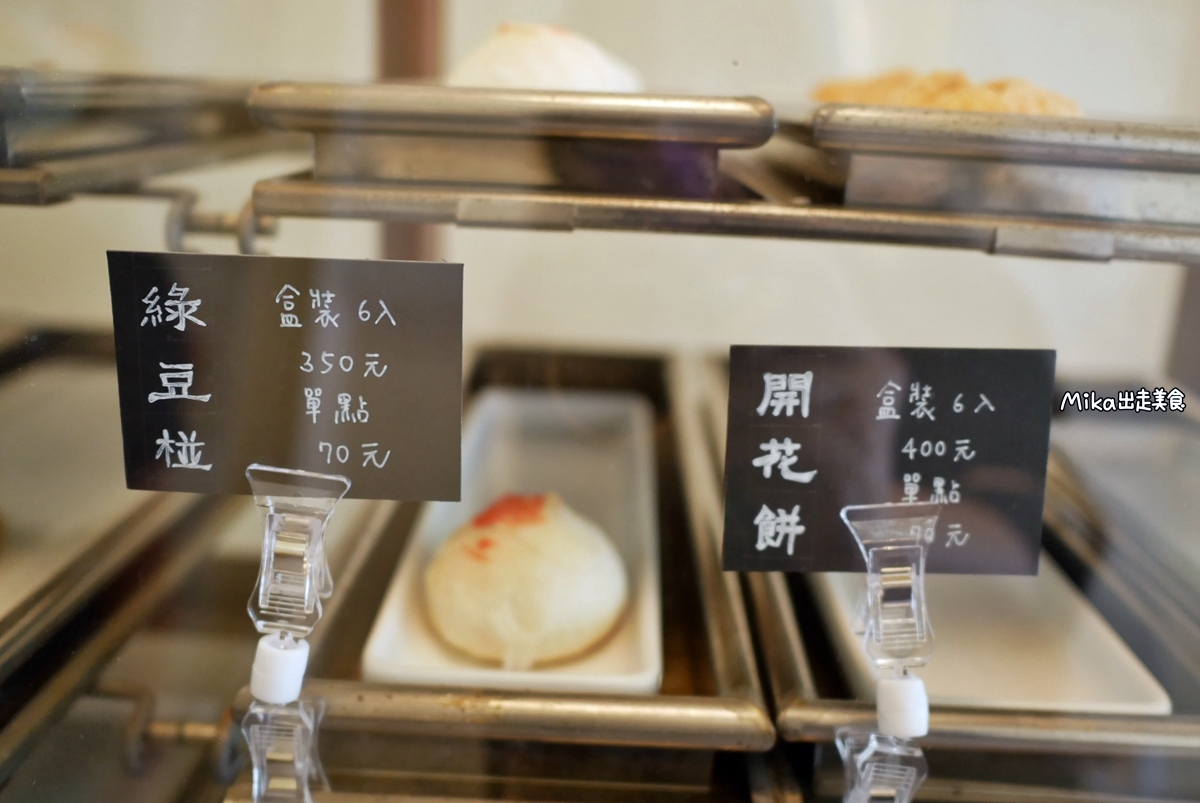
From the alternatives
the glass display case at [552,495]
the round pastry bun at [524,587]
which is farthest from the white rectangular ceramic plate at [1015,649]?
the round pastry bun at [524,587]

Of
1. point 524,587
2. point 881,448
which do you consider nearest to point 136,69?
point 524,587

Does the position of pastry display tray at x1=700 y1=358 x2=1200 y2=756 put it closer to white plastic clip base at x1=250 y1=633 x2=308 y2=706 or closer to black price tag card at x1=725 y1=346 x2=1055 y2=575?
black price tag card at x1=725 y1=346 x2=1055 y2=575

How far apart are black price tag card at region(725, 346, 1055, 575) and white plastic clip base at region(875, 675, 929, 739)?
0.28 ft

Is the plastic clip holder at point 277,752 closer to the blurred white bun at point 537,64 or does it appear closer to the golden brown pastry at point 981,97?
the blurred white bun at point 537,64

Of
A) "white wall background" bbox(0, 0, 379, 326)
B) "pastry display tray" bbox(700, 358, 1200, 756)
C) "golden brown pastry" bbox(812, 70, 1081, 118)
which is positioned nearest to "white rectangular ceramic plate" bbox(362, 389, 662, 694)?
"pastry display tray" bbox(700, 358, 1200, 756)

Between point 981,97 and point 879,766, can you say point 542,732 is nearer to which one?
point 879,766

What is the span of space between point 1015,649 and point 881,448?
33 centimetres

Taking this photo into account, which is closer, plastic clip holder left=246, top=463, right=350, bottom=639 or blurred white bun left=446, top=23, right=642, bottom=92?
plastic clip holder left=246, top=463, right=350, bottom=639

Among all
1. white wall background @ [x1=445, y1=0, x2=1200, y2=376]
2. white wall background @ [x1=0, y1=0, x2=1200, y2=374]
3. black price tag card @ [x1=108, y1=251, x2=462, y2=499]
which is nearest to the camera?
black price tag card @ [x1=108, y1=251, x2=462, y2=499]

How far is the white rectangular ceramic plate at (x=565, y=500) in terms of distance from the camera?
0.68m

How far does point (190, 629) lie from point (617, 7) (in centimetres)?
78

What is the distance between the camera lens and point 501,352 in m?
1.37

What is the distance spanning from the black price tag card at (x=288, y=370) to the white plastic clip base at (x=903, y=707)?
0.34 metres

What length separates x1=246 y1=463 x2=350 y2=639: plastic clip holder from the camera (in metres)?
0.57
